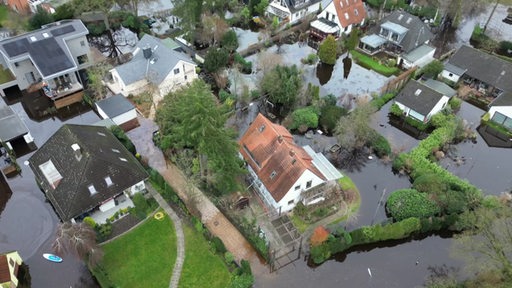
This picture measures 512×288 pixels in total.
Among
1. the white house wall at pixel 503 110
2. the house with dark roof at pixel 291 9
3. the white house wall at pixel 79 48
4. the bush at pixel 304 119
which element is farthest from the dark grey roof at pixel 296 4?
the white house wall at pixel 503 110

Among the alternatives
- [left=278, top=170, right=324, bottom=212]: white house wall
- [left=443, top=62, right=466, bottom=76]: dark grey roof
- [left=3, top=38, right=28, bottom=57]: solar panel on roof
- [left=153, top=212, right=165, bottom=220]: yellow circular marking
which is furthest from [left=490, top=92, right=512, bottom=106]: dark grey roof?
[left=3, top=38, right=28, bottom=57]: solar panel on roof

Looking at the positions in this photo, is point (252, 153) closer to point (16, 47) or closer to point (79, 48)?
point (79, 48)

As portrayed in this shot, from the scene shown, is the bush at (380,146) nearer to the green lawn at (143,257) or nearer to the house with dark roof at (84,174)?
the green lawn at (143,257)

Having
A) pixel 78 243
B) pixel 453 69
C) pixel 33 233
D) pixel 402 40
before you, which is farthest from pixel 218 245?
pixel 402 40

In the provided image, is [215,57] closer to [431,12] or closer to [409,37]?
[409,37]

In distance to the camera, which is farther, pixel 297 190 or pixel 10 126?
pixel 10 126

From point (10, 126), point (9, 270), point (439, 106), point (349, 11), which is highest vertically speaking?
point (349, 11)
